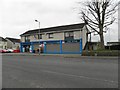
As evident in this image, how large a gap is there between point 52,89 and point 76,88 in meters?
0.89

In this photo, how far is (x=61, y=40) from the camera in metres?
40.0

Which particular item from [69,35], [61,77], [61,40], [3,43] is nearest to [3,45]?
[3,43]

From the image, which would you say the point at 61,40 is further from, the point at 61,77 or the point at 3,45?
the point at 3,45

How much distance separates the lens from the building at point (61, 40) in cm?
3797

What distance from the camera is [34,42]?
147 ft

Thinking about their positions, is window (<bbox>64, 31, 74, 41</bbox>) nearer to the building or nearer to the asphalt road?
the building

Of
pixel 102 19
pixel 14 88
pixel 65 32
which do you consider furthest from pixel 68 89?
pixel 65 32

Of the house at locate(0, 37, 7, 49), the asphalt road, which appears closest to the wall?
the house at locate(0, 37, 7, 49)

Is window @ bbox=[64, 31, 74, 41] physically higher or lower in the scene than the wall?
higher

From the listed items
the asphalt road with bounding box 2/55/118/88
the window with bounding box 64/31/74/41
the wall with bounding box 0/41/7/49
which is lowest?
the asphalt road with bounding box 2/55/118/88

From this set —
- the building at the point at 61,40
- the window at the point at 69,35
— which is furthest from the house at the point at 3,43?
the window at the point at 69,35

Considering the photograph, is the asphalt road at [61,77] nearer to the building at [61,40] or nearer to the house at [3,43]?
the building at [61,40]

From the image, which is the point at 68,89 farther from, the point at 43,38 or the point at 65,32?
the point at 43,38

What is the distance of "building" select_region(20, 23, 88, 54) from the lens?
38.0 metres
